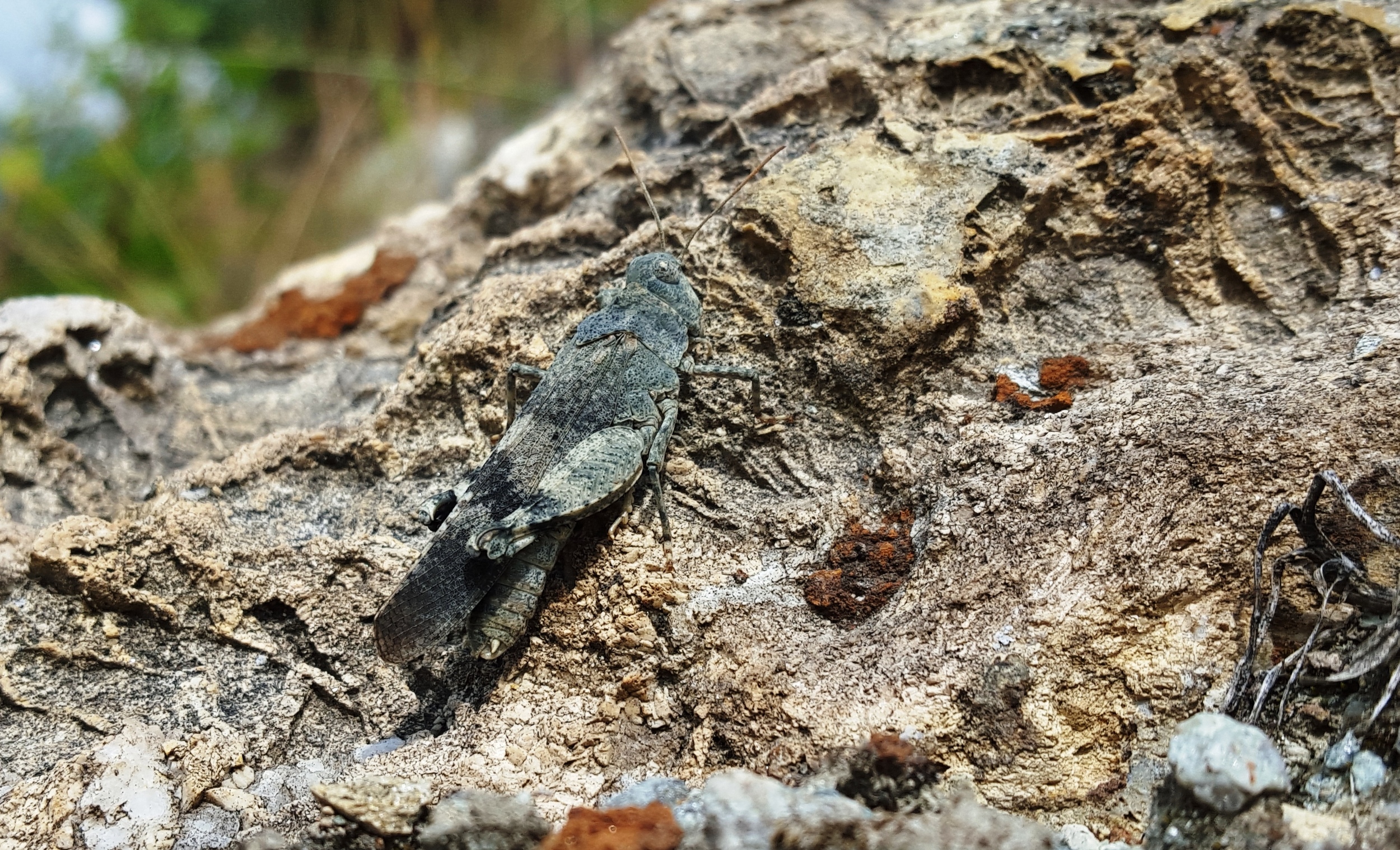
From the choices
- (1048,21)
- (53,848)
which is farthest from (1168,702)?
(53,848)

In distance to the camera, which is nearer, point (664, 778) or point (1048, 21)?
point (664, 778)

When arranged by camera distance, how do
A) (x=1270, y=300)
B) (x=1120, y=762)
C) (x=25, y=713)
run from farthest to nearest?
(x=1270, y=300), (x=25, y=713), (x=1120, y=762)

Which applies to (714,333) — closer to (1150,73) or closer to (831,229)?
(831,229)

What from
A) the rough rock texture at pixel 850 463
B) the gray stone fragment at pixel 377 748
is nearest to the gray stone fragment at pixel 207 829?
the rough rock texture at pixel 850 463

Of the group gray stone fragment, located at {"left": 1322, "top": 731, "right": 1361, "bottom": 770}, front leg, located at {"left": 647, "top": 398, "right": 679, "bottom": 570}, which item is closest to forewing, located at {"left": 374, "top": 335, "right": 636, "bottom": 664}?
front leg, located at {"left": 647, "top": 398, "right": 679, "bottom": 570}

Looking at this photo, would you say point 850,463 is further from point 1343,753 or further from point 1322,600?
point 1343,753

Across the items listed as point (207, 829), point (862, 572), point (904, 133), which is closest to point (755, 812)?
point (862, 572)
